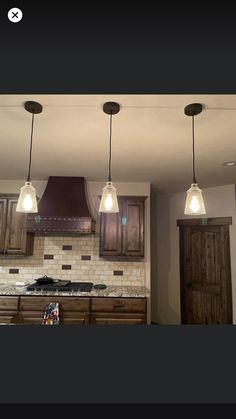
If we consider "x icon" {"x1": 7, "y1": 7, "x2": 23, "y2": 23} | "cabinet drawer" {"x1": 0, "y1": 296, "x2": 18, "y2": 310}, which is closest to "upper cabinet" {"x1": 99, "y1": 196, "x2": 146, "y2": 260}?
"cabinet drawer" {"x1": 0, "y1": 296, "x2": 18, "y2": 310}

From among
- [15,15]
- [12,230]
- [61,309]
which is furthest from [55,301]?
[15,15]

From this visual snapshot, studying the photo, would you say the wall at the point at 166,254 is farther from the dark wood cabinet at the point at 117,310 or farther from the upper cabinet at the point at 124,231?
the dark wood cabinet at the point at 117,310

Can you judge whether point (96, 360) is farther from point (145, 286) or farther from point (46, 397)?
point (145, 286)

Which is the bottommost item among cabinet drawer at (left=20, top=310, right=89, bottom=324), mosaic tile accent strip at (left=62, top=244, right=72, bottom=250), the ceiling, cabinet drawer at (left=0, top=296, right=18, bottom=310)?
cabinet drawer at (left=20, top=310, right=89, bottom=324)

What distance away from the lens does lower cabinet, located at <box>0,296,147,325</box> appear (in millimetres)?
3195

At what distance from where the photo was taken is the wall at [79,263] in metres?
3.93

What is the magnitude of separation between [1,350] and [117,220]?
3.31 metres

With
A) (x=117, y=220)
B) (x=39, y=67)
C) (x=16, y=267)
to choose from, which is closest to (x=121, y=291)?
(x=117, y=220)

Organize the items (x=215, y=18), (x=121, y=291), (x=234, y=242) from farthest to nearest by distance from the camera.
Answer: (x=234, y=242) < (x=121, y=291) < (x=215, y=18)

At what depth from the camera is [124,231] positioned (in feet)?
12.2

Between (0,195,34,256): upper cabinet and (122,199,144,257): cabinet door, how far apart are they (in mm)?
1460

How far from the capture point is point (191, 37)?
742 mm

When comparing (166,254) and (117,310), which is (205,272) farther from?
(117,310)

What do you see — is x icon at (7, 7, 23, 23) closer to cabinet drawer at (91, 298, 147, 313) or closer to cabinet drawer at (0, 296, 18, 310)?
cabinet drawer at (91, 298, 147, 313)
